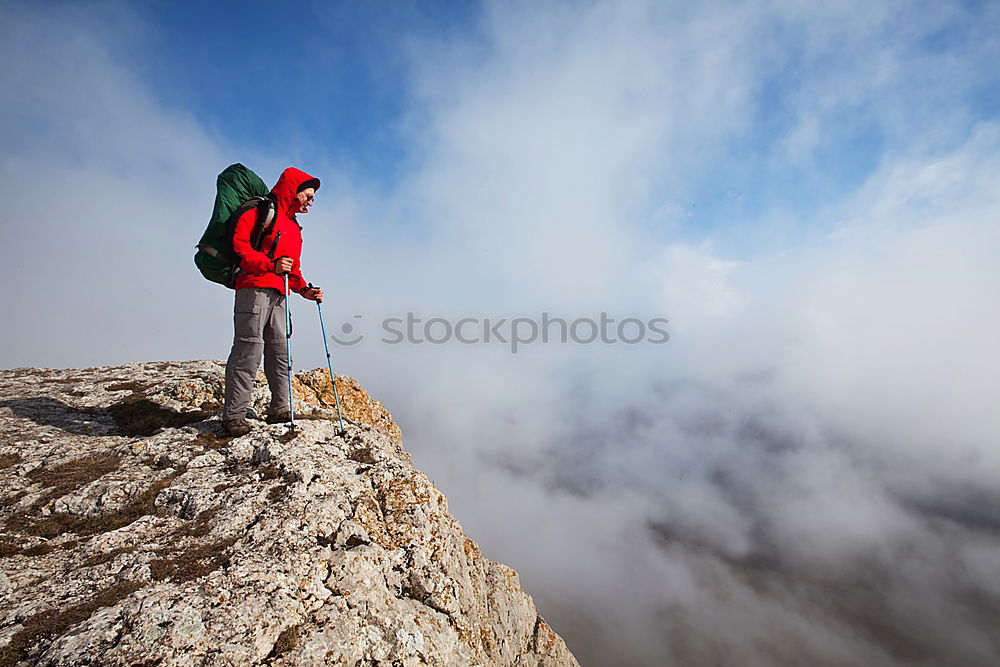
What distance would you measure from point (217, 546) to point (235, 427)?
3744 mm

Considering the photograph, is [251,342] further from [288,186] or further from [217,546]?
[217,546]

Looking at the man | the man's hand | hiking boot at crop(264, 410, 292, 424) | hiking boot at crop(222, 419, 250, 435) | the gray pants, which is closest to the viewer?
the man

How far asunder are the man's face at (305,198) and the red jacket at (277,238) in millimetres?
94

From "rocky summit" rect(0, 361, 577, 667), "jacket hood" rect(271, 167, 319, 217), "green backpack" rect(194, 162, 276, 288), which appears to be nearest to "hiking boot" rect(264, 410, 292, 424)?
"rocky summit" rect(0, 361, 577, 667)

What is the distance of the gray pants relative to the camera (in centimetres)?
978

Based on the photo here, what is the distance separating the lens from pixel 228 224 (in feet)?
30.8

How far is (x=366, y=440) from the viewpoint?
11000mm

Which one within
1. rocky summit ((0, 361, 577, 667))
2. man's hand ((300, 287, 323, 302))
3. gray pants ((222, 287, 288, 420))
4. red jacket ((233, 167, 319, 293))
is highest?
red jacket ((233, 167, 319, 293))

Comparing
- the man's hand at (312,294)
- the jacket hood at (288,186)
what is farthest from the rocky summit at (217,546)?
the jacket hood at (288,186)

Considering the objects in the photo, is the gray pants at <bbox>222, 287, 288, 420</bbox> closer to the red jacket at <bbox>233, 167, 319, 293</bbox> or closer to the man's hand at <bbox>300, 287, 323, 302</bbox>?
the red jacket at <bbox>233, 167, 319, 293</bbox>

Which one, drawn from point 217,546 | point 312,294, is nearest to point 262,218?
point 312,294

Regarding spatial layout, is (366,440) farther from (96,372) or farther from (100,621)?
(96,372)

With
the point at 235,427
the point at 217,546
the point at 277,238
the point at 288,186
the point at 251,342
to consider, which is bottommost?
the point at 217,546

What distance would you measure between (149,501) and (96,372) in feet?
43.3
